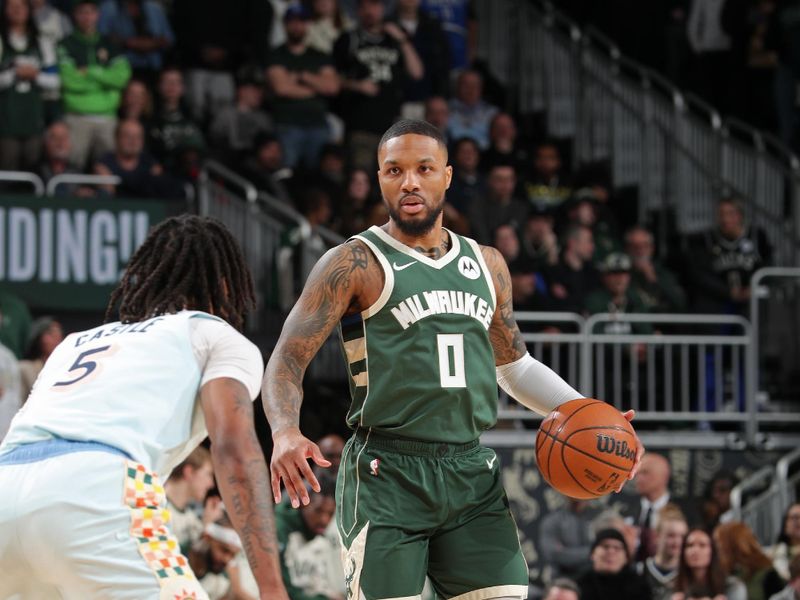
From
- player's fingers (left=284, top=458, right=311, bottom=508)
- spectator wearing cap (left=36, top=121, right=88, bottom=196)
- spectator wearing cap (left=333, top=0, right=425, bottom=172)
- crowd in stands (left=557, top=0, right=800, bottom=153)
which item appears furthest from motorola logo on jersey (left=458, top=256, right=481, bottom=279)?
crowd in stands (left=557, top=0, right=800, bottom=153)

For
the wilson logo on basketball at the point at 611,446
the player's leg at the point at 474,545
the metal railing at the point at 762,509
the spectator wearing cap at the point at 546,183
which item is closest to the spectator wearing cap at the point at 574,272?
the spectator wearing cap at the point at 546,183

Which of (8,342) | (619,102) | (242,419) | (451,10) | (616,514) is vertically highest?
(451,10)

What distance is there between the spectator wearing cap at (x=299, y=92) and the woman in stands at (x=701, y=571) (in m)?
5.64

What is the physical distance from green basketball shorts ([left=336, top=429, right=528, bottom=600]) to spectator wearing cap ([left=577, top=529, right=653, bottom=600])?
5696 mm

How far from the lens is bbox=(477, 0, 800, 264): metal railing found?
15781 millimetres

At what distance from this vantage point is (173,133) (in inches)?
550

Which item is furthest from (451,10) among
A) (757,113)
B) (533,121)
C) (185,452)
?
(185,452)

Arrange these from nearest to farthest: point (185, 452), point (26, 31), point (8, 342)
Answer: point (185, 452) → point (8, 342) → point (26, 31)

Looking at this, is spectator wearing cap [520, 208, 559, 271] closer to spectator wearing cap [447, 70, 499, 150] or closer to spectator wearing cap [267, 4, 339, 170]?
spectator wearing cap [447, 70, 499, 150]

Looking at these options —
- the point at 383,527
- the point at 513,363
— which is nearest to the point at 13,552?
the point at 383,527

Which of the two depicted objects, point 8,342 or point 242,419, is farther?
point 8,342

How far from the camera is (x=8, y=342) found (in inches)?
450

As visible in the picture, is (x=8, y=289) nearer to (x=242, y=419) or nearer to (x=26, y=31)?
(x=26, y=31)

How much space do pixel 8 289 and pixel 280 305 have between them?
2.21 meters
